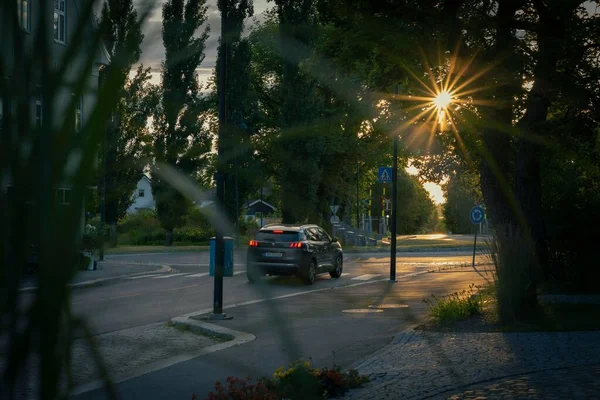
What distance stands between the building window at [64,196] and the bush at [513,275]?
13.6m

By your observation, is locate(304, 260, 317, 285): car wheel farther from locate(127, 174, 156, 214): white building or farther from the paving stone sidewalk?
locate(127, 174, 156, 214): white building

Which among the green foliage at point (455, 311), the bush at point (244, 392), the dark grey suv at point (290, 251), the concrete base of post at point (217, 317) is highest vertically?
the dark grey suv at point (290, 251)

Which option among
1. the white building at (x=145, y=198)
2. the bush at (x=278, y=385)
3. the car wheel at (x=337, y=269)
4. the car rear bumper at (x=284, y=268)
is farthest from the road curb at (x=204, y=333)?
the car wheel at (x=337, y=269)

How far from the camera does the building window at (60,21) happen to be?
3.31ft

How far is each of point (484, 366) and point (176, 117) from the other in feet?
29.8

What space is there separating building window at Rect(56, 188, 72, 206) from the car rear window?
25552 millimetres

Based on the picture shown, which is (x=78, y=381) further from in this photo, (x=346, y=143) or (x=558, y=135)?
(x=346, y=143)

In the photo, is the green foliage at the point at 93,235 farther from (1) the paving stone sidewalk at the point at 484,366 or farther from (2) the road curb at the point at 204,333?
(2) the road curb at the point at 204,333

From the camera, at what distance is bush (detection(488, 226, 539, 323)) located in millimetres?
14133

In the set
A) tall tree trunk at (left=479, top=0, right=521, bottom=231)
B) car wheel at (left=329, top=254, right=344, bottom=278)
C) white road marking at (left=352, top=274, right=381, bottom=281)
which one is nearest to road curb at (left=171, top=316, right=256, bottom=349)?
tall tree trunk at (left=479, top=0, right=521, bottom=231)

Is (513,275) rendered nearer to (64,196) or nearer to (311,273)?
(311,273)

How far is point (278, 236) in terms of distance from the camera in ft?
87.6

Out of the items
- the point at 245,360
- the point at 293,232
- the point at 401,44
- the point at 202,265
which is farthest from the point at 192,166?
the point at 202,265

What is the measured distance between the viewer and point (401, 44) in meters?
13.9
